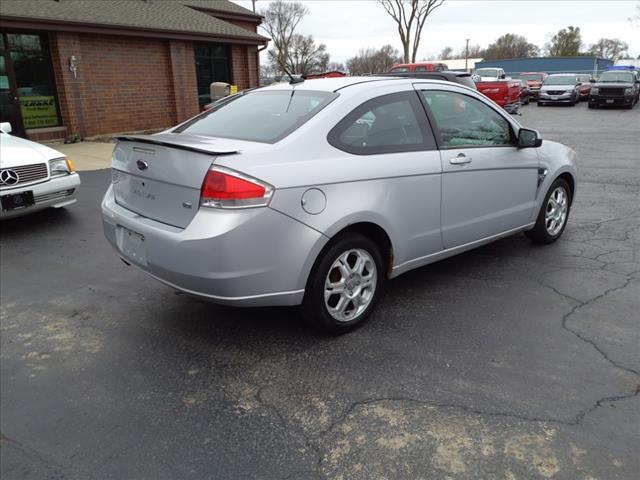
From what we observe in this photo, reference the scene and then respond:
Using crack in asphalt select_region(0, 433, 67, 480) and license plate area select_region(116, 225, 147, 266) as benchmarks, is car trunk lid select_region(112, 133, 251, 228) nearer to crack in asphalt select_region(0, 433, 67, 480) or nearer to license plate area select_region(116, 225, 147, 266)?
license plate area select_region(116, 225, 147, 266)

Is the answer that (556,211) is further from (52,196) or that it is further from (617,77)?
(617,77)

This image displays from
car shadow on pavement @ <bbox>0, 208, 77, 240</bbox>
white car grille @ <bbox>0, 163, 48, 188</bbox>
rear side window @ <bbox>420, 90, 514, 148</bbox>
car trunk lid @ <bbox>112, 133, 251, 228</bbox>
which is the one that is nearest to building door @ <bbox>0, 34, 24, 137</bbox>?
car shadow on pavement @ <bbox>0, 208, 77, 240</bbox>

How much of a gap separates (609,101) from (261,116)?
2658 cm

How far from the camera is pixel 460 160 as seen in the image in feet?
13.3

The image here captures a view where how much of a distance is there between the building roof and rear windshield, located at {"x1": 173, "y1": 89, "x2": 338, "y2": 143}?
1149 cm

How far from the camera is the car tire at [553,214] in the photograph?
5195 millimetres

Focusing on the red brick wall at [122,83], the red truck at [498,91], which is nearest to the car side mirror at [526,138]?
the red brick wall at [122,83]

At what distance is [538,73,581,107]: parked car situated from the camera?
27656mm

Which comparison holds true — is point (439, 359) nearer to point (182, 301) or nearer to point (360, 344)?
point (360, 344)

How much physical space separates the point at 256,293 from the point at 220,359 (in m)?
0.55

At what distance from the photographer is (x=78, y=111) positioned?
1455 centimetres

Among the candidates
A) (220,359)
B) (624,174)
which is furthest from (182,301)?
(624,174)

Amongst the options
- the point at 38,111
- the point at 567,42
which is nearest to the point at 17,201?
the point at 38,111

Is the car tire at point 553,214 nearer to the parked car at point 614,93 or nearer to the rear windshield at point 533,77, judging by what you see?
the parked car at point 614,93
